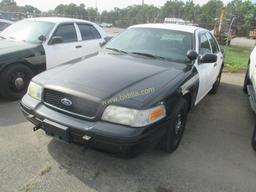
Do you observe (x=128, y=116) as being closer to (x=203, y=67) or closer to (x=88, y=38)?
(x=203, y=67)

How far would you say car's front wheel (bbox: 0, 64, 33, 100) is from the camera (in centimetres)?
493

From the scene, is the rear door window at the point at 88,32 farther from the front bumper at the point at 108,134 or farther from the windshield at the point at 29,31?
the front bumper at the point at 108,134

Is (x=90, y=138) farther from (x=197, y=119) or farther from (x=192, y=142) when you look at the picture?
(x=197, y=119)

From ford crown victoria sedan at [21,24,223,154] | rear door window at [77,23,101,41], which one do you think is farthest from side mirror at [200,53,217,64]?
rear door window at [77,23,101,41]

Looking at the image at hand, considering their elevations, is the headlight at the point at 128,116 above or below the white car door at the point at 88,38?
below

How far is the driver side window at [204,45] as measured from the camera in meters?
4.53

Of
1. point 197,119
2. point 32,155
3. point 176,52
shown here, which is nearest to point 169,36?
point 176,52

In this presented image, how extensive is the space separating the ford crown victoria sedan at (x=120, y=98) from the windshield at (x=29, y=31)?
2229 mm

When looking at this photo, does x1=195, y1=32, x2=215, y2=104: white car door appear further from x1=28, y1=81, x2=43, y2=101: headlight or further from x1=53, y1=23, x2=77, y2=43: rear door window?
x1=53, y1=23, x2=77, y2=43: rear door window

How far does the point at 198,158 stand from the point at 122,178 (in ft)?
3.73

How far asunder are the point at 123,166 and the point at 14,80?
300 cm

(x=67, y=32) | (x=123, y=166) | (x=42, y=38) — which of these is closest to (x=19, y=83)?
(x=42, y=38)

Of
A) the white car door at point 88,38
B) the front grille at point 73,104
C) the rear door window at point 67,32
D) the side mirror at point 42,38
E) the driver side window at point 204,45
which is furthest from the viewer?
the white car door at point 88,38

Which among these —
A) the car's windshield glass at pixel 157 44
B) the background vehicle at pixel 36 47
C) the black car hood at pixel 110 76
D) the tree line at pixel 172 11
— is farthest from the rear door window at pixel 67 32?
the tree line at pixel 172 11
